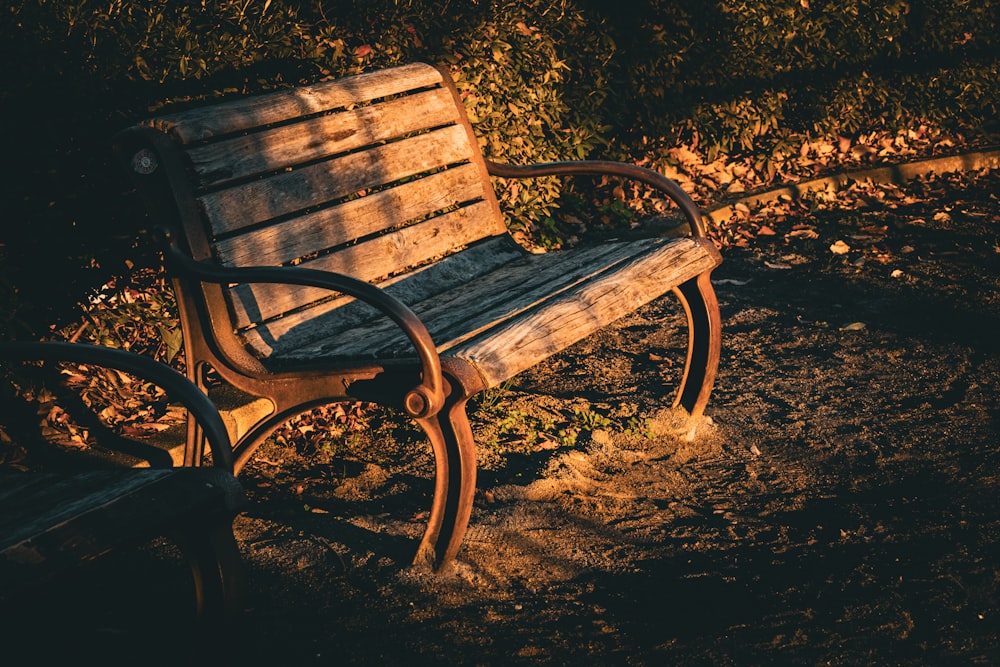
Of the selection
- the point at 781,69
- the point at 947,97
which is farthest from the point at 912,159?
the point at 781,69

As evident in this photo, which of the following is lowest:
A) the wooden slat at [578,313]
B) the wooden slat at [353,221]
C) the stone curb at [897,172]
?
the stone curb at [897,172]

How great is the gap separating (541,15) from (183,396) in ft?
10.5

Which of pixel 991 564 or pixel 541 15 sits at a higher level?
pixel 541 15

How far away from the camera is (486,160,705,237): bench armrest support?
125 inches

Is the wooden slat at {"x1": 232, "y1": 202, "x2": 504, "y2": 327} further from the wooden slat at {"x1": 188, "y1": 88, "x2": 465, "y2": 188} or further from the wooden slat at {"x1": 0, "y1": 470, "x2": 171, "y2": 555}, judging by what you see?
the wooden slat at {"x1": 0, "y1": 470, "x2": 171, "y2": 555}

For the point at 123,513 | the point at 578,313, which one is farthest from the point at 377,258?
the point at 123,513

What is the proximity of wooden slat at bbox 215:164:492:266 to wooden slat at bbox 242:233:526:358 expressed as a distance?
0.33 feet

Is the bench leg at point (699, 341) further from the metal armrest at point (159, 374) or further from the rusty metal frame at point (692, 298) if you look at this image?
the metal armrest at point (159, 374)

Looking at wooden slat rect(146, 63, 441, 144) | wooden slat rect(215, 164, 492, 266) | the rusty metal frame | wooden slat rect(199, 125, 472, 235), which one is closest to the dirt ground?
the rusty metal frame

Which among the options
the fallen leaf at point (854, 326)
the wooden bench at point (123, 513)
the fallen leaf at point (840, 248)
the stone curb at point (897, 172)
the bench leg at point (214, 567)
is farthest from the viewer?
the stone curb at point (897, 172)

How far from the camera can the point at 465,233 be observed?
132 inches

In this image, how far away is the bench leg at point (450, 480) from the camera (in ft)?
7.63

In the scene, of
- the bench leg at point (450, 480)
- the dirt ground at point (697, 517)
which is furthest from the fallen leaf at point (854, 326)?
the bench leg at point (450, 480)

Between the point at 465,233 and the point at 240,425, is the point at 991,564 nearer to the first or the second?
the point at 465,233
